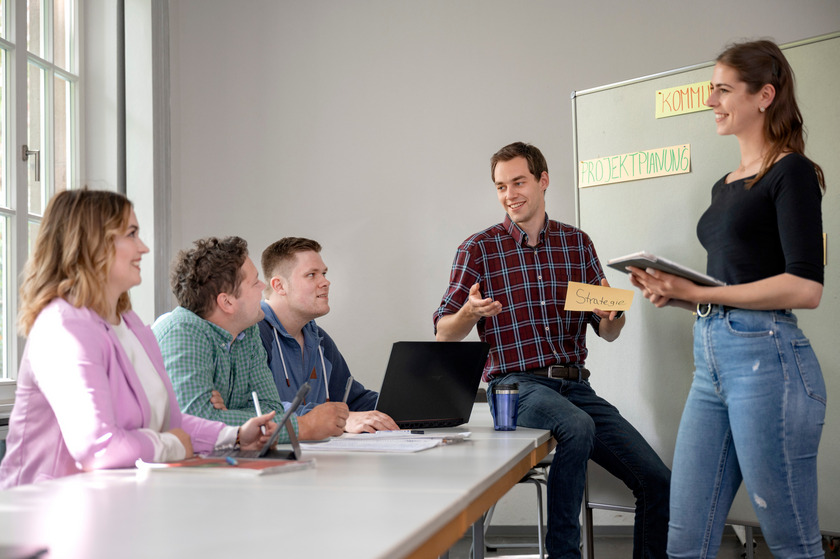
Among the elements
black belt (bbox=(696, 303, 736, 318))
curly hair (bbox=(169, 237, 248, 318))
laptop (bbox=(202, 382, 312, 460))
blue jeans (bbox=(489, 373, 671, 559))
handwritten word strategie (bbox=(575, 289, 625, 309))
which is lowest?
blue jeans (bbox=(489, 373, 671, 559))

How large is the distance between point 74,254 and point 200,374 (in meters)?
0.47

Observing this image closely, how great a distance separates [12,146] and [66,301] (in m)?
2.01

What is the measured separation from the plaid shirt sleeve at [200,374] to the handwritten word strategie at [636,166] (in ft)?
5.10

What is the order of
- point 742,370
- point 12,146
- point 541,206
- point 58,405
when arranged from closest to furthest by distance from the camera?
point 58,405 < point 742,370 < point 541,206 < point 12,146

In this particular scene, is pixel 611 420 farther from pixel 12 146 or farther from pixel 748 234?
pixel 12 146

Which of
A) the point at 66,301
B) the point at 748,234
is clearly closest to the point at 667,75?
the point at 748,234

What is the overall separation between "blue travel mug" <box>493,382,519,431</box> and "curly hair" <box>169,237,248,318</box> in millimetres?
746

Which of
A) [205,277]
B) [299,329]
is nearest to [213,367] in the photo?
[205,277]

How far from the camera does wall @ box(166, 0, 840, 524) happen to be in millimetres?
4258

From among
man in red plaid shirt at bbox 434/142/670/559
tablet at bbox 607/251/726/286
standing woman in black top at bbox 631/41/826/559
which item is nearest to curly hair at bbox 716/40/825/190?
standing woman in black top at bbox 631/41/826/559

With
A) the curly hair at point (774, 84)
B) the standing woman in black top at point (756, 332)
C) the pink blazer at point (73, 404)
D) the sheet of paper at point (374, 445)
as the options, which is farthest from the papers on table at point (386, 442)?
the curly hair at point (774, 84)

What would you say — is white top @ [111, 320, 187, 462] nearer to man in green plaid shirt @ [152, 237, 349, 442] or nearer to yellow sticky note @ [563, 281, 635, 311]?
man in green plaid shirt @ [152, 237, 349, 442]

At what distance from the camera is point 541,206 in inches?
108

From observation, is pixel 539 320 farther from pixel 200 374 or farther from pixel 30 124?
pixel 30 124
